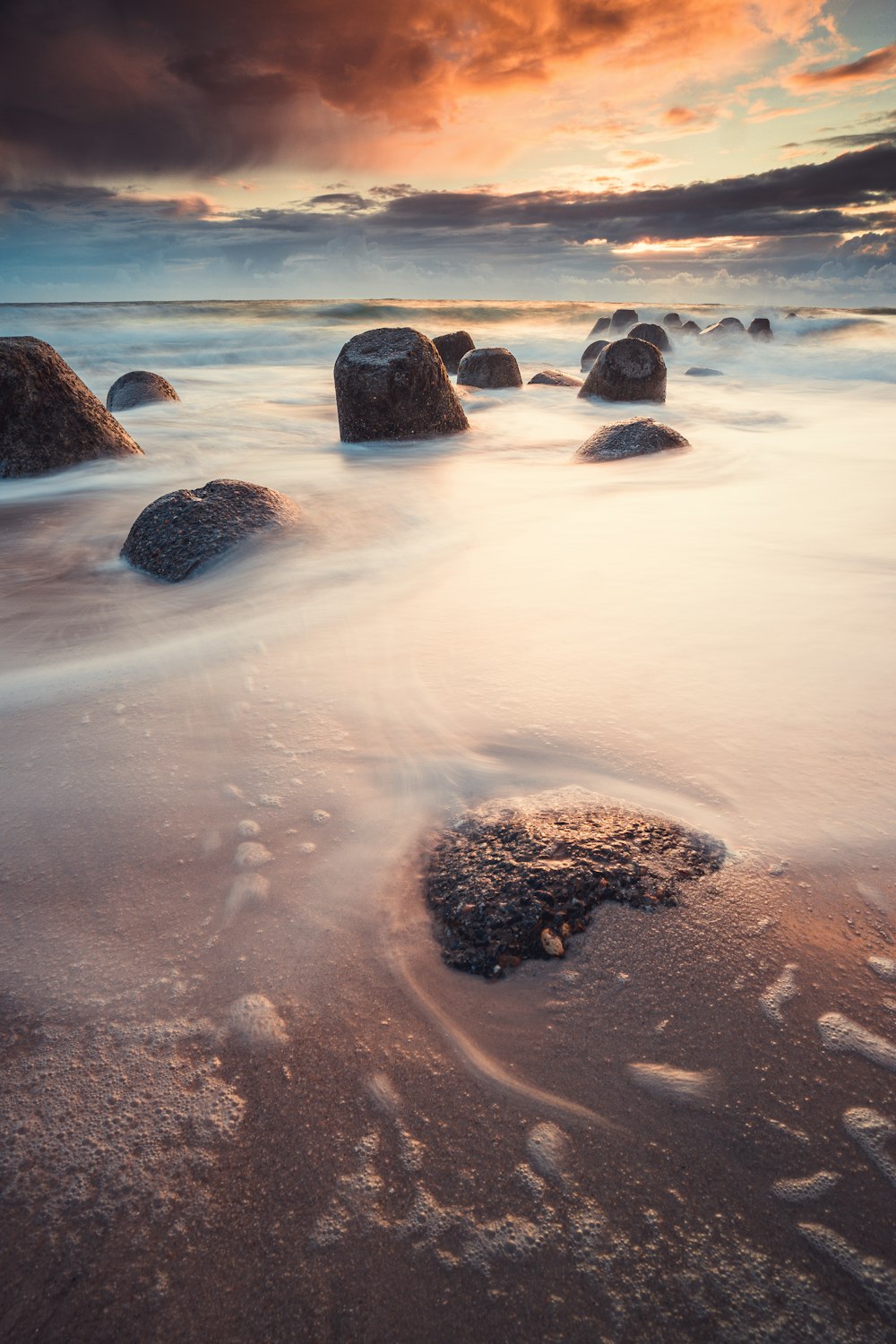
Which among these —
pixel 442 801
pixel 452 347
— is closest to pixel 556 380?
pixel 452 347

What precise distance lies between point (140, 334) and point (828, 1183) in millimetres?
29991

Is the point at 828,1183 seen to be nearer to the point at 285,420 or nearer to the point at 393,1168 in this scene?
the point at 393,1168

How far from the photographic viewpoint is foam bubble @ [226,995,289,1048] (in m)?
1.29

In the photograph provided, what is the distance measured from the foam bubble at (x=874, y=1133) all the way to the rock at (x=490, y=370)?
12.0 meters

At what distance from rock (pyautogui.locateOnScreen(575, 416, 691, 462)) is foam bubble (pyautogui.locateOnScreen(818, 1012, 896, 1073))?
5.78 meters

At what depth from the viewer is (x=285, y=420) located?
30.0 ft

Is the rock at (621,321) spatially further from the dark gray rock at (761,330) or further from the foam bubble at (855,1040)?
the foam bubble at (855,1040)

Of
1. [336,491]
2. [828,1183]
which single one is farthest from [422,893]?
[336,491]

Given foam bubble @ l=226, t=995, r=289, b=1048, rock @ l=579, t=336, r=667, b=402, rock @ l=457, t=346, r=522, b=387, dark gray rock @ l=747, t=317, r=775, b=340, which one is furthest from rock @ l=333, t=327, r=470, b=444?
dark gray rock @ l=747, t=317, r=775, b=340

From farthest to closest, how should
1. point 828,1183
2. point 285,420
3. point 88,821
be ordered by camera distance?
1. point 285,420
2. point 88,821
3. point 828,1183

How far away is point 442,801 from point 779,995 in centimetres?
91

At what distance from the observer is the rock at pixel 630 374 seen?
33.3 ft

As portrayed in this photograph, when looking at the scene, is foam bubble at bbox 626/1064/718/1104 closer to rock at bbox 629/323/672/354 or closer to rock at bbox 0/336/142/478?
rock at bbox 0/336/142/478

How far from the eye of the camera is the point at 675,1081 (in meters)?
1.20
